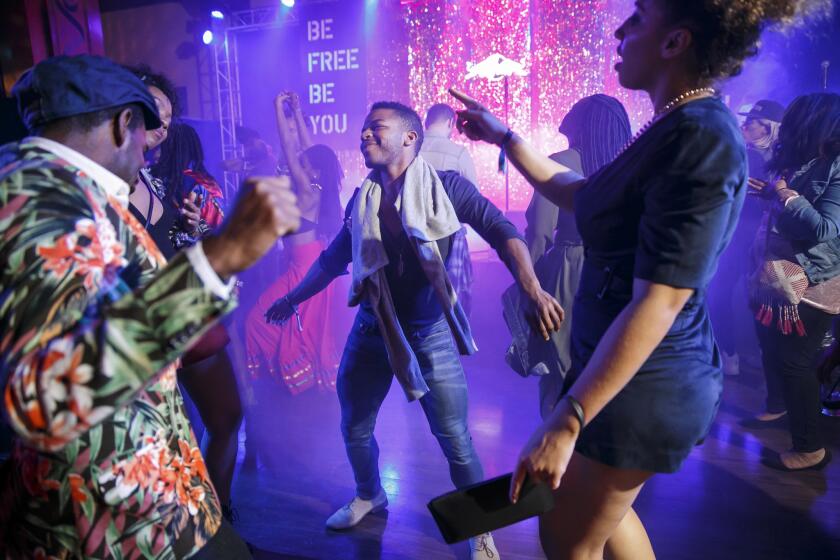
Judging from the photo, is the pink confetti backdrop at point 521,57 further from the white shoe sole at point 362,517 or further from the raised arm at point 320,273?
the white shoe sole at point 362,517

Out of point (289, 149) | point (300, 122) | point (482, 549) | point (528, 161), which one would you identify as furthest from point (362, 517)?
point (300, 122)

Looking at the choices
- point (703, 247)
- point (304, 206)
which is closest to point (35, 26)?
point (304, 206)

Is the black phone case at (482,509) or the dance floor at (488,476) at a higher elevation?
the black phone case at (482,509)

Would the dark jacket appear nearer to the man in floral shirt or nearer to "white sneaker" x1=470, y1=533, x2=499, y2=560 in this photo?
"white sneaker" x1=470, y1=533, x2=499, y2=560

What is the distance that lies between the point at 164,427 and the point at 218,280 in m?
0.45

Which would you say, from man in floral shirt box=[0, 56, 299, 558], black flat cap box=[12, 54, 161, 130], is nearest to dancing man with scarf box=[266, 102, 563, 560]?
man in floral shirt box=[0, 56, 299, 558]

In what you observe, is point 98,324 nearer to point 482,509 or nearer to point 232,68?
point 482,509

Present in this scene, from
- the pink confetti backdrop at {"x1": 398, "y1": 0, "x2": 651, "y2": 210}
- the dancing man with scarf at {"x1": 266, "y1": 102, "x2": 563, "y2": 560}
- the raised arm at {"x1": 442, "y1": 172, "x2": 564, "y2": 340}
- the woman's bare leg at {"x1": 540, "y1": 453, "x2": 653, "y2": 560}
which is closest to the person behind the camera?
the woman's bare leg at {"x1": 540, "y1": 453, "x2": 653, "y2": 560}

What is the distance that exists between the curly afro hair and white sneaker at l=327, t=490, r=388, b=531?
242cm

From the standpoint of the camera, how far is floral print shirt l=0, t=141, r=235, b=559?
0.76 m

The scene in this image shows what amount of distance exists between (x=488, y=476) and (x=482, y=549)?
773 mm

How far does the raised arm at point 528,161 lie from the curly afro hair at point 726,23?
507mm

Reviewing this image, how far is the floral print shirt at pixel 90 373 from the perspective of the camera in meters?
0.76

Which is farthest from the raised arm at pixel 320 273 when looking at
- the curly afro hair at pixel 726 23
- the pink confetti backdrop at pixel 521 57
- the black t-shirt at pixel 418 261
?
the pink confetti backdrop at pixel 521 57
